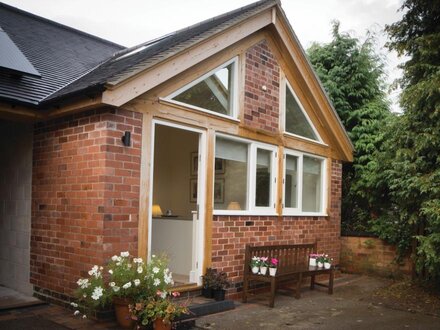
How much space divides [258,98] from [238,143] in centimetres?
100

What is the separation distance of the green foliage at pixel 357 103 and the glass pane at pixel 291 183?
2589mm

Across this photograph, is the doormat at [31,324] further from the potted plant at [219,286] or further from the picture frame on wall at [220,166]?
the picture frame on wall at [220,166]

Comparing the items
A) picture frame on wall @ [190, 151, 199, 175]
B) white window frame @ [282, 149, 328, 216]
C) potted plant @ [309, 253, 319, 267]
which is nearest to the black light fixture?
white window frame @ [282, 149, 328, 216]

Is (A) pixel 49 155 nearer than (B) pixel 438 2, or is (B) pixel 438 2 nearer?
(A) pixel 49 155

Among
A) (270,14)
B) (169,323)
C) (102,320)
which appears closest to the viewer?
(169,323)

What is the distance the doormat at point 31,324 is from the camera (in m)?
5.21

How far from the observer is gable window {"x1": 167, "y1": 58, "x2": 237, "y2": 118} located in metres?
6.81

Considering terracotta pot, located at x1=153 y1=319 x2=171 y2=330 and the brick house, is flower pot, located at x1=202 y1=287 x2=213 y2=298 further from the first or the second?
terracotta pot, located at x1=153 y1=319 x2=171 y2=330

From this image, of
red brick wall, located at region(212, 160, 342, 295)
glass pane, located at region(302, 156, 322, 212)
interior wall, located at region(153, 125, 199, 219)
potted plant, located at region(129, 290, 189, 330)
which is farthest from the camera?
interior wall, located at region(153, 125, 199, 219)

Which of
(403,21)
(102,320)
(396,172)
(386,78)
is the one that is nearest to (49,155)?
(102,320)

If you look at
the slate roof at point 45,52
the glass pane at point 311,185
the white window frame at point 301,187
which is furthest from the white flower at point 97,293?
the glass pane at point 311,185

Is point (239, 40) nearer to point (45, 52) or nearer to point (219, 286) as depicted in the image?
point (45, 52)

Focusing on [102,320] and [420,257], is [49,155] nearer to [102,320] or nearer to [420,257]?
[102,320]

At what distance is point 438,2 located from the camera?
7.89 m
